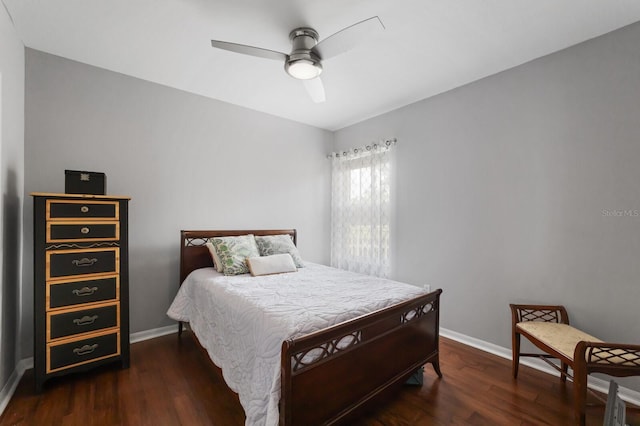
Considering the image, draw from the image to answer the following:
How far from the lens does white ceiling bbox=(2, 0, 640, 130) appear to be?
1911 mm

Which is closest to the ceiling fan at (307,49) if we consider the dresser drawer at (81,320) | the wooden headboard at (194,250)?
the wooden headboard at (194,250)

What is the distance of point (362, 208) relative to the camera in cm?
402

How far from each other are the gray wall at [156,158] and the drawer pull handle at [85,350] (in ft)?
2.12

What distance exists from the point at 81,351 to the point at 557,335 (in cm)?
355

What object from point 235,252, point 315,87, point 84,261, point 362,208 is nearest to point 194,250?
point 235,252

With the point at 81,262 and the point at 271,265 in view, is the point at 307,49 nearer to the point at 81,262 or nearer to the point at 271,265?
the point at 271,265

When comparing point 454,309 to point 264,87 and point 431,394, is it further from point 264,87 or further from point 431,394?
point 264,87

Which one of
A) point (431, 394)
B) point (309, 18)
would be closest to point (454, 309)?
point (431, 394)

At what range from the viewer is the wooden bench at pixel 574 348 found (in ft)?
5.47

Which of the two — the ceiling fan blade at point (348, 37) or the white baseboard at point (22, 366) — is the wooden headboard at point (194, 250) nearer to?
the white baseboard at point (22, 366)

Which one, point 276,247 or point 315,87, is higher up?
point 315,87

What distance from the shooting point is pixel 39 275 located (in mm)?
2021

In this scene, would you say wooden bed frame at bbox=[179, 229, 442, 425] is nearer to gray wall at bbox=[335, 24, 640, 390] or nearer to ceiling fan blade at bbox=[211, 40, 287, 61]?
gray wall at bbox=[335, 24, 640, 390]

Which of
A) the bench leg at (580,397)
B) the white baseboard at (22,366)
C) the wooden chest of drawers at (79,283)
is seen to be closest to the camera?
the bench leg at (580,397)
